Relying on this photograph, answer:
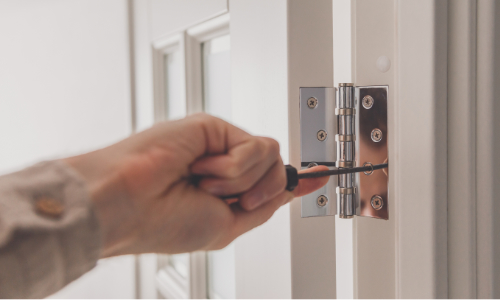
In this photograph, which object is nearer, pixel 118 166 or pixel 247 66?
pixel 118 166

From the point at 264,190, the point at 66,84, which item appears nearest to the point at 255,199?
the point at 264,190

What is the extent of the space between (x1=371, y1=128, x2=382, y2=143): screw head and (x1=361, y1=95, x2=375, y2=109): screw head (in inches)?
0.9

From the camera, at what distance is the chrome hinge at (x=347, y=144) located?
34 cm

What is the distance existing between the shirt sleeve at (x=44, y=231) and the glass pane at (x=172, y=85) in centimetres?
55

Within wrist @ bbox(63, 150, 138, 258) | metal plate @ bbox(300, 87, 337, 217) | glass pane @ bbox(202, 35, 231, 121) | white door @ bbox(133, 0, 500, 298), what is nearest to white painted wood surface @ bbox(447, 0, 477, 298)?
white door @ bbox(133, 0, 500, 298)

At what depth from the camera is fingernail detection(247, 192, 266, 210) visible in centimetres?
27

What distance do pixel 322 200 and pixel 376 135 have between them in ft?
0.27

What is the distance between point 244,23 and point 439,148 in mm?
259

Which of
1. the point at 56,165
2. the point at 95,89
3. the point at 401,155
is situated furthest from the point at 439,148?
the point at 95,89

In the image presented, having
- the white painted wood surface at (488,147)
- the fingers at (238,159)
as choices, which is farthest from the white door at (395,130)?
the fingers at (238,159)

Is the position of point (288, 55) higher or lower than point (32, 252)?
higher

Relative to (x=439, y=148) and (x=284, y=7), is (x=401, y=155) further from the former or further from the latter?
(x=284, y=7)

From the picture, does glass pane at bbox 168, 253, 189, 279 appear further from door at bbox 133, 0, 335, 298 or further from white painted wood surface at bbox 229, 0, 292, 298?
white painted wood surface at bbox 229, 0, 292, 298

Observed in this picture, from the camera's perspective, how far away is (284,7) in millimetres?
352
